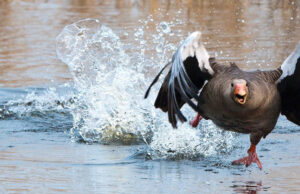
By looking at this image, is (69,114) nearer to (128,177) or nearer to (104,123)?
(104,123)

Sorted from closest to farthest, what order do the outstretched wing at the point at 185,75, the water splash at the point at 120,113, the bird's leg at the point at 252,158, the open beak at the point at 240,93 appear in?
the open beak at the point at 240,93, the outstretched wing at the point at 185,75, the bird's leg at the point at 252,158, the water splash at the point at 120,113

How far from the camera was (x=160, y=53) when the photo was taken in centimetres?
1233

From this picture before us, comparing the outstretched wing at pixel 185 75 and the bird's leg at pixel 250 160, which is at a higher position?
the outstretched wing at pixel 185 75

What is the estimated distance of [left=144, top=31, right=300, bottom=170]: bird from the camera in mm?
6546

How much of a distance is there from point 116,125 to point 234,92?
2.44 m

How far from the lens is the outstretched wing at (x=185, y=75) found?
6754 mm

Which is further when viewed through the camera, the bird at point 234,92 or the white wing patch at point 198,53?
the white wing patch at point 198,53

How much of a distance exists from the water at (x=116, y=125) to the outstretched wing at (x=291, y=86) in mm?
459

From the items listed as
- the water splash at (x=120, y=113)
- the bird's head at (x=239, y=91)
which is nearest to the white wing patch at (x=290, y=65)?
the bird's head at (x=239, y=91)

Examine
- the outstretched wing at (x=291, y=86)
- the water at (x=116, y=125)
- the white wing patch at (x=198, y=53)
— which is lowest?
the water at (x=116, y=125)

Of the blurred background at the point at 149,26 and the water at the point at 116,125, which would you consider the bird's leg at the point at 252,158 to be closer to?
the water at the point at 116,125

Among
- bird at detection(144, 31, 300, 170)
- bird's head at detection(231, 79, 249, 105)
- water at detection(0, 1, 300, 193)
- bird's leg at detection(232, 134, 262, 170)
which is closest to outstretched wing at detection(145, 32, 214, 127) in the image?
bird at detection(144, 31, 300, 170)

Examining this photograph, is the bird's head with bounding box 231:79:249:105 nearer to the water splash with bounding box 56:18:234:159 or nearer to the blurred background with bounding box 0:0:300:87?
the water splash with bounding box 56:18:234:159

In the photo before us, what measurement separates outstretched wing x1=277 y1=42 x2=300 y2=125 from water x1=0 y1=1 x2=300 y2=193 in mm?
Result: 459
